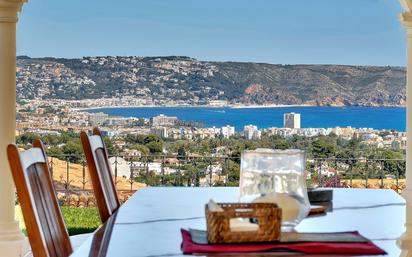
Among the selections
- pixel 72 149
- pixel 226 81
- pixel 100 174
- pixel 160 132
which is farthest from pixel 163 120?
pixel 100 174

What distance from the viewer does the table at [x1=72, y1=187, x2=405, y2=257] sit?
1894mm

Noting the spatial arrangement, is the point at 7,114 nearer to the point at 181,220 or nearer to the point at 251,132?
the point at 181,220

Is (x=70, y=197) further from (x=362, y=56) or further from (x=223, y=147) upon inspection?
(x=362, y=56)

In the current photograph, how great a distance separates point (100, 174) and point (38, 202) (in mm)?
828

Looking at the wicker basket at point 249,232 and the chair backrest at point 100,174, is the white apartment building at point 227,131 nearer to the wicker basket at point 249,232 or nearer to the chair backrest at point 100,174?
the chair backrest at point 100,174

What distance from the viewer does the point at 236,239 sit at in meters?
1.88

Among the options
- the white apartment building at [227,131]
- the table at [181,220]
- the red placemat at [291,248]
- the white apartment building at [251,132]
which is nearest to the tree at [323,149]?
the white apartment building at [251,132]

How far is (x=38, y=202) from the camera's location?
2012mm

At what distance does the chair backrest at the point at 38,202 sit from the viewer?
184 cm

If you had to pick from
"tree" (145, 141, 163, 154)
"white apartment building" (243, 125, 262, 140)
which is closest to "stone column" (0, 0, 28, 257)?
"tree" (145, 141, 163, 154)

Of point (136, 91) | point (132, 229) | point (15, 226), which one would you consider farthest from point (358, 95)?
point (132, 229)

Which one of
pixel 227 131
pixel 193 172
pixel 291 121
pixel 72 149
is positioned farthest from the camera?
pixel 291 121

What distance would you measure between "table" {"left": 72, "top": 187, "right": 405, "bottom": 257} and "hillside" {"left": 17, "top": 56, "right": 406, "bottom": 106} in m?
5.50

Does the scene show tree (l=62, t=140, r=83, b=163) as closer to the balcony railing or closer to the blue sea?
the balcony railing
